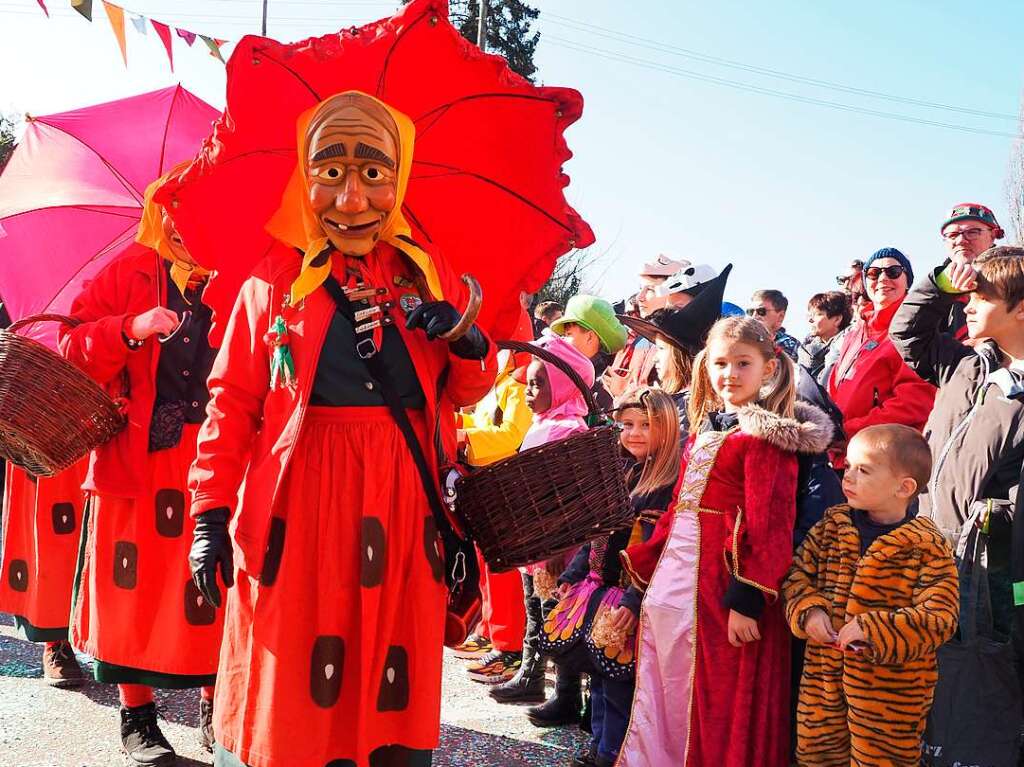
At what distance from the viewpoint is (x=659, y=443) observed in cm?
384

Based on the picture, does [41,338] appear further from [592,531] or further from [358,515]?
[592,531]

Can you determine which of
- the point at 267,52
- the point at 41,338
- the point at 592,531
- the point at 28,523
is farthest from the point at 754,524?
the point at 28,523

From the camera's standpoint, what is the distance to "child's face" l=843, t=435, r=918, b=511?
116 inches

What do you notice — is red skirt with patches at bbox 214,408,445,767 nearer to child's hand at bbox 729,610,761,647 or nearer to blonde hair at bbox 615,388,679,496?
child's hand at bbox 729,610,761,647

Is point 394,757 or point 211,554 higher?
point 211,554

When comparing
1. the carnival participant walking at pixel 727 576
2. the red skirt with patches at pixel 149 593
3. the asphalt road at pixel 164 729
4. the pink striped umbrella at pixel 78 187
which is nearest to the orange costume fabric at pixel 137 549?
the red skirt with patches at pixel 149 593

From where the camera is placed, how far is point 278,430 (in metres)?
2.53

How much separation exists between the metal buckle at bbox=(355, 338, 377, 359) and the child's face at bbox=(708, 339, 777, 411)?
1.44 metres

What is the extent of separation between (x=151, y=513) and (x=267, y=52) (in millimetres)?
1968

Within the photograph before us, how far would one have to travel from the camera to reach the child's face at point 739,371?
3369 millimetres

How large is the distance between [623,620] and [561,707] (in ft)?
3.40

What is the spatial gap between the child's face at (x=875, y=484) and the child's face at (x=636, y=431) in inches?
41.5

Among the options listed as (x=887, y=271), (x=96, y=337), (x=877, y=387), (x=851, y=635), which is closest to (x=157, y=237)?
(x=96, y=337)

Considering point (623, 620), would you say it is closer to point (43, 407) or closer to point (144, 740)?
point (144, 740)
